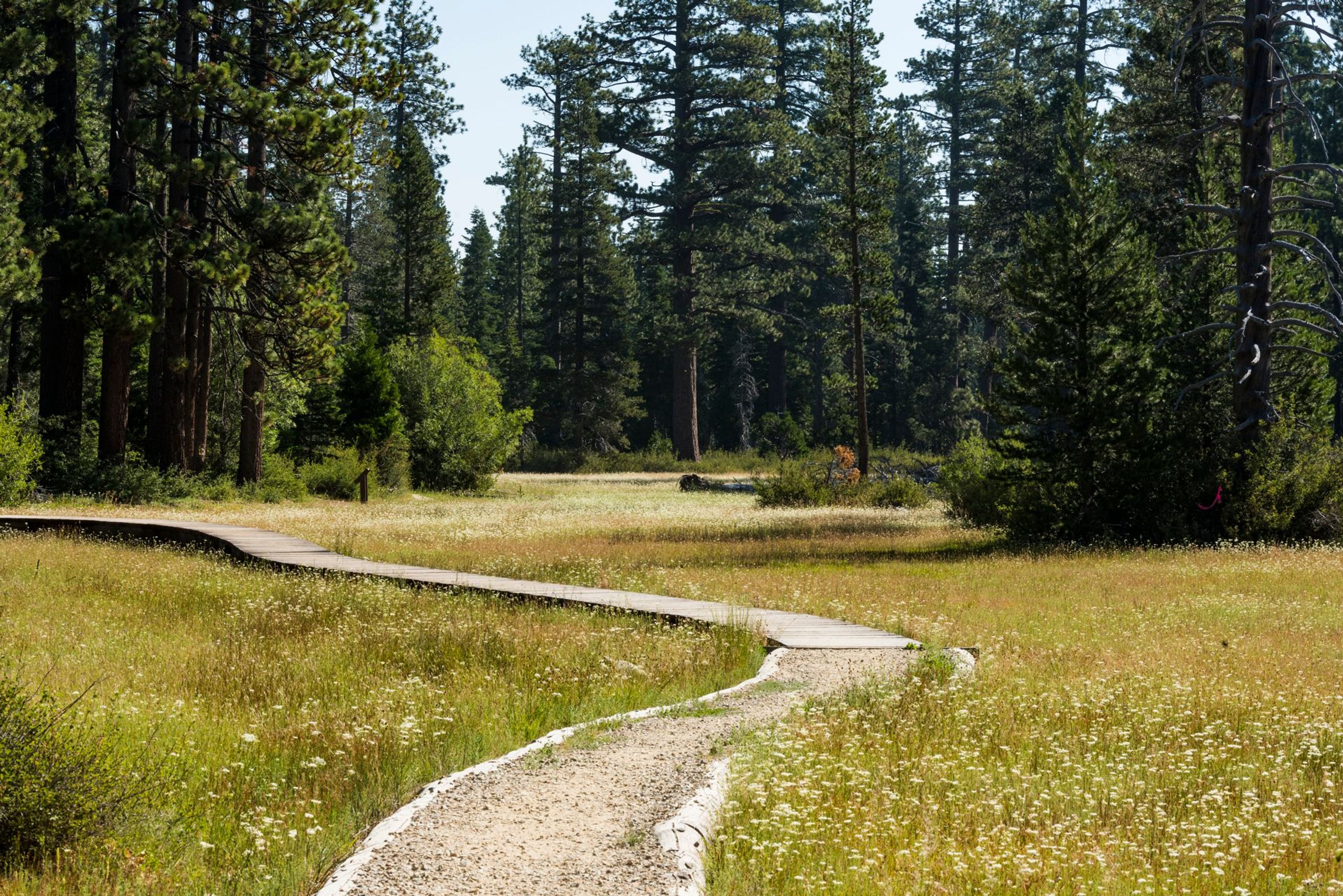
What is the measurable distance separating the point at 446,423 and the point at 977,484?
20502 mm

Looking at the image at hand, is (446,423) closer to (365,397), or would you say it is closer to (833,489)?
(365,397)

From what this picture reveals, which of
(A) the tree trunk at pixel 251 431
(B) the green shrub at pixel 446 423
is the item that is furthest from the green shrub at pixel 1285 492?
(B) the green shrub at pixel 446 423

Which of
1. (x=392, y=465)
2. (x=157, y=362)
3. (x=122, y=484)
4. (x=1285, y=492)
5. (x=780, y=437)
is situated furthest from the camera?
(x=780, y=437)

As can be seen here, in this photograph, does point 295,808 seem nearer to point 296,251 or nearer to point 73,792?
point 73,792

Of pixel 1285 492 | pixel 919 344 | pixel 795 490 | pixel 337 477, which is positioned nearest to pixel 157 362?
pixel 337 477

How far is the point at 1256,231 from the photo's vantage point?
2320cm

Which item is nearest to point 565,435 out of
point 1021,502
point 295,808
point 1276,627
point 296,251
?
point 296,251

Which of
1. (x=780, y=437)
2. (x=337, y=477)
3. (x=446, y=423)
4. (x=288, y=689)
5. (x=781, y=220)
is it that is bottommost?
(x=288, y=689)

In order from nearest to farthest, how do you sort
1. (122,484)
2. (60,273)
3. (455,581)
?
1. (455,581)
2. (122,484)
3. (60,273)

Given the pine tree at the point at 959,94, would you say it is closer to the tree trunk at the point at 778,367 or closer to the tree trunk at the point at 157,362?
the tree trunk at the point at 778,367

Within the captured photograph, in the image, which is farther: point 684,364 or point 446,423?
point 684,364

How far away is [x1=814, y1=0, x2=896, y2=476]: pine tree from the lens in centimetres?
3700

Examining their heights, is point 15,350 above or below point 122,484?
above

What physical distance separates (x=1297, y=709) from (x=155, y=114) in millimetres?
26073
